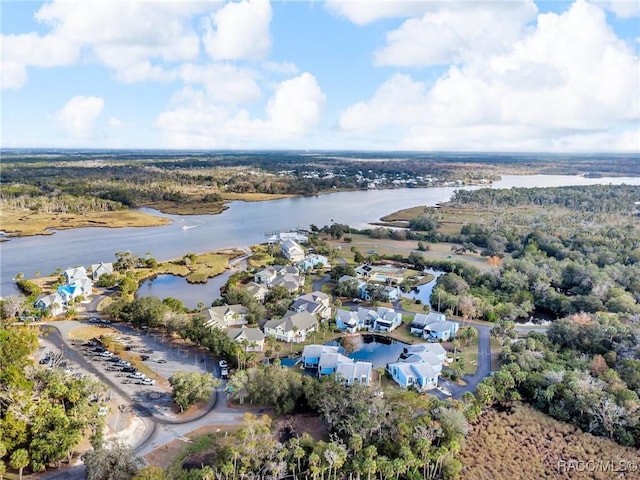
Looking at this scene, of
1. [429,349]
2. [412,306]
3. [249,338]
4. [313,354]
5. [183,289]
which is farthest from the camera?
[183,289]

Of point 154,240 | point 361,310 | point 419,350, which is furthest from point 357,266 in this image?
point 154,240

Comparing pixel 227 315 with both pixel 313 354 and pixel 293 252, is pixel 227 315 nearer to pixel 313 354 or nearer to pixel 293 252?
pixel 313 354

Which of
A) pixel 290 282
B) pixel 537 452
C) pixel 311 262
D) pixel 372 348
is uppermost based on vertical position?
pixel 311 262

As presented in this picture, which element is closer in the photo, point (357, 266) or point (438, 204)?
point (357, 266)

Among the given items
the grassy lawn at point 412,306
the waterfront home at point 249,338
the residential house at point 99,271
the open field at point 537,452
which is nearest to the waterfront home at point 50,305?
the residential house at point 99,271

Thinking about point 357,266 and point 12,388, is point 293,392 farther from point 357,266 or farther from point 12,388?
point 357,266

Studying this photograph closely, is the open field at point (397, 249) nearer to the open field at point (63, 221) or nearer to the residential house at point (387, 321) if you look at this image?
the residential house at point (387, 321)

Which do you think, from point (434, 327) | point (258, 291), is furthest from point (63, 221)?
point (434, 327)
